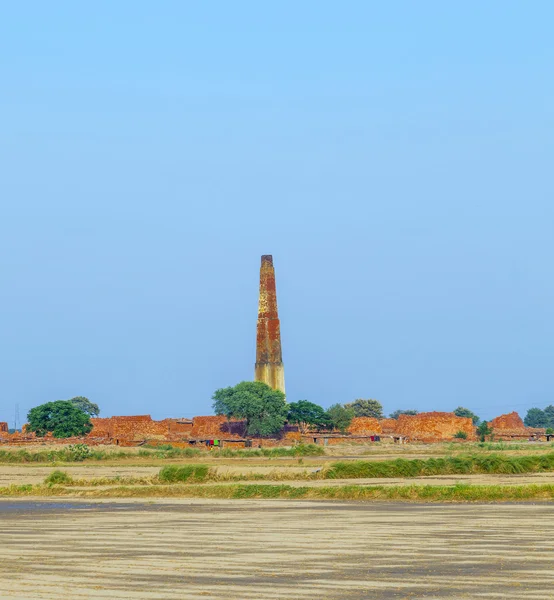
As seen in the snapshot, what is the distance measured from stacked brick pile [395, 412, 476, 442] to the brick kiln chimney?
444 inches

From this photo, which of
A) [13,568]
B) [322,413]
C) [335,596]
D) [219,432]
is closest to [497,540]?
[335,596]

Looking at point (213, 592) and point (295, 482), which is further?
point (295, 482)

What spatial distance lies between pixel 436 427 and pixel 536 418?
6650 cm

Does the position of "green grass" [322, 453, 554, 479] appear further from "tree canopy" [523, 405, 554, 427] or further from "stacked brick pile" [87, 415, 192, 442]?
"tree canopy" [523, 405, 554, 427]

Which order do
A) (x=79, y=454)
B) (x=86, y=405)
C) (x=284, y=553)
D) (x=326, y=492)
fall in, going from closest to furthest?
1. (x=284, y=553)
2. (x=326, y=492)
3. (x=79, y=454)
4. (x=86, y=405)

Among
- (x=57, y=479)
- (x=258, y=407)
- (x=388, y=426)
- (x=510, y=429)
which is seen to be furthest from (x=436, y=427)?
(x=57, y=479)

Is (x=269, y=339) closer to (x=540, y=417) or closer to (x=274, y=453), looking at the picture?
(x=274, y=453)

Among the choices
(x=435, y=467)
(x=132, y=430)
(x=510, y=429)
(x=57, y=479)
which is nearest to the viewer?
(x=57, y=479)

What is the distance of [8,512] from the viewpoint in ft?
85.8

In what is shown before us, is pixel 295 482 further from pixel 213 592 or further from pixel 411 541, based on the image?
pixel 213 592

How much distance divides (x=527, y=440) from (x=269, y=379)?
19.3 meters

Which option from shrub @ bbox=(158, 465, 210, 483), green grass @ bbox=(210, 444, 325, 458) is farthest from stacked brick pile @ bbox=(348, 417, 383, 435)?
shrub @ bbox=(158, 465, 210, 483)

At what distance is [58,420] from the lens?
8075 centimetres

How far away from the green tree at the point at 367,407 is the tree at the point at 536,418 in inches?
1030
